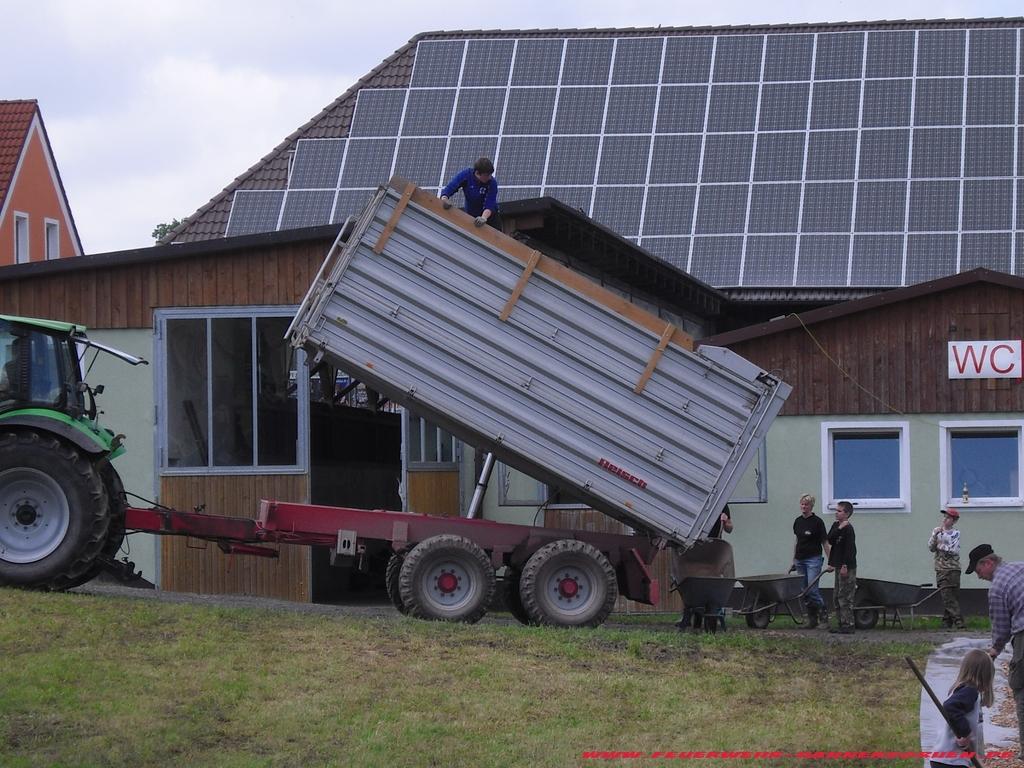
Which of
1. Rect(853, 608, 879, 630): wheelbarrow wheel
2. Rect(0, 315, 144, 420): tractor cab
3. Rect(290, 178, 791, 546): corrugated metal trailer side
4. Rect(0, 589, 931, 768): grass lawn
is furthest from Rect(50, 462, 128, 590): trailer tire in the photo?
Rect(853, 608, 879, 630): wheelbarrow wheel

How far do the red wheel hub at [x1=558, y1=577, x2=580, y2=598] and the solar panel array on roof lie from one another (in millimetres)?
11105

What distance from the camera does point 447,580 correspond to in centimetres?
1625

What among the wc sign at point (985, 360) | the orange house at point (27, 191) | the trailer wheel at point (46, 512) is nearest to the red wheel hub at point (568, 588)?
the trailer wheel at point (46, 512)

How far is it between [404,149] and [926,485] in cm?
1257

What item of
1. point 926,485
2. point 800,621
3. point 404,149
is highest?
point 404,149

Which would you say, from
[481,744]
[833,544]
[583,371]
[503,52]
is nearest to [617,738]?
[481,744]

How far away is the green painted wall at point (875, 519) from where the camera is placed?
21.5 m

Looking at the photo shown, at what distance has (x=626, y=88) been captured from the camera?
3158cm

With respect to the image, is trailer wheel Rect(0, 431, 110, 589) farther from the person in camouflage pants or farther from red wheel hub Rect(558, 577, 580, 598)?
the person in camouflage pants

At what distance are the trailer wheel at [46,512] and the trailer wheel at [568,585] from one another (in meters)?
4.19

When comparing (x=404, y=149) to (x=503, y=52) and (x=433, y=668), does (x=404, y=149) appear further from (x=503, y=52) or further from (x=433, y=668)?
(x=433, y=668)

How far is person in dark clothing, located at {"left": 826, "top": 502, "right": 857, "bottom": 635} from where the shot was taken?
63.5ft

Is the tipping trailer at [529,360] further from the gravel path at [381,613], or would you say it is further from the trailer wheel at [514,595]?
the gravel path at [381,613]

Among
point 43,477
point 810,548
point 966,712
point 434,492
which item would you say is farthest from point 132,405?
point 966,712
